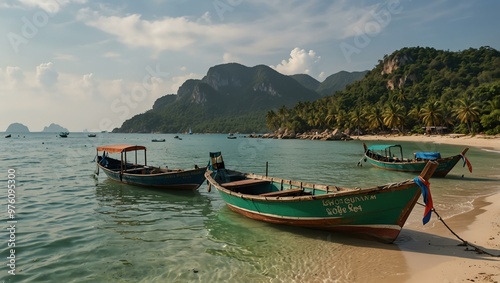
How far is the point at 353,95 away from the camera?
460 feet

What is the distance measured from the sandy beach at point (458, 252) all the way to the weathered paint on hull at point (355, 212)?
0.96m

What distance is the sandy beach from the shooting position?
795cm

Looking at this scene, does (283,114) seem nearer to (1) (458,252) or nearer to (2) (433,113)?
(2) (433,113)

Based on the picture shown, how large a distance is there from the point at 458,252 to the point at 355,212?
3079mm

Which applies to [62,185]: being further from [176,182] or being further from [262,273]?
[262,273]

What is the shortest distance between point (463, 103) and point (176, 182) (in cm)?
7387

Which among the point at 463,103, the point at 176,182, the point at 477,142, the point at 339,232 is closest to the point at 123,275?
the point at 339,232

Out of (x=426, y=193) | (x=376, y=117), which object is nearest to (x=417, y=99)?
(x=376, y=117)

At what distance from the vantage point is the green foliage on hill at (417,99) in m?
74.7

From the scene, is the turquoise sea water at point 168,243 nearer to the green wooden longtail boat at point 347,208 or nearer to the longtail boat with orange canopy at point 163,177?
the green wooden longtail boat at point 347,208

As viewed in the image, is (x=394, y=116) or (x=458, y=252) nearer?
(x=458, y=252)

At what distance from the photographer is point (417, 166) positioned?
88.5 feet

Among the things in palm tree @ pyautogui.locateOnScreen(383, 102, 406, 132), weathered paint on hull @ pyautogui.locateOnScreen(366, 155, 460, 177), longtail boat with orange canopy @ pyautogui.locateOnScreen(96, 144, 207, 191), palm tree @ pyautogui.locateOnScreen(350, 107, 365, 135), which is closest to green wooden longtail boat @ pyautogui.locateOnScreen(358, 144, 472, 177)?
weathered paint on hull @ pyautogui.locateOnScreen(366, 155, 460, 177)

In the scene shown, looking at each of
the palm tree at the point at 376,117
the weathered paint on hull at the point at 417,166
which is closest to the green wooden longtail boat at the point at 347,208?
the weathered paint on hull at the point at 417,166
